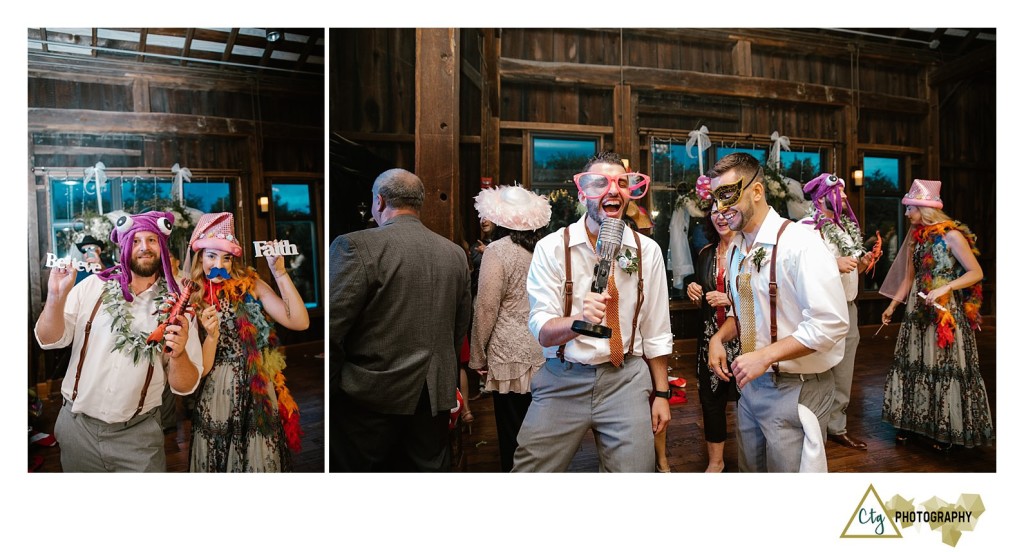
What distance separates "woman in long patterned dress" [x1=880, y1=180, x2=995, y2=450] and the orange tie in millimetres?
1561

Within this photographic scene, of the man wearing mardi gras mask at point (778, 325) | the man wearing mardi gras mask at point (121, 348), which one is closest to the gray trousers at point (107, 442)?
the man wearing mardi gras mask at point (121, 348)

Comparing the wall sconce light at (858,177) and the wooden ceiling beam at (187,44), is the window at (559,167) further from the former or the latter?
the wooden ceiling beam at (187,44)

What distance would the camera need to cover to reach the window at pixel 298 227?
2.55 meters

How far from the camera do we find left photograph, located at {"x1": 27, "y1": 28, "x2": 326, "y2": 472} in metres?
2.49

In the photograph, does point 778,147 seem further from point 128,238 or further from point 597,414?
point 128,238

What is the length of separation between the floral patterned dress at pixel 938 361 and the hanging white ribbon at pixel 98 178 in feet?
12.0

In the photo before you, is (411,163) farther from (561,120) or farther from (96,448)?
(96,448)

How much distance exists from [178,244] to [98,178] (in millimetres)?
422

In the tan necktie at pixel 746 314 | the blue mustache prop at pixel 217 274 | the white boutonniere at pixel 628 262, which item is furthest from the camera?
the blue mustache prop at pixel 217 274

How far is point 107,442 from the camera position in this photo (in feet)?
8.18

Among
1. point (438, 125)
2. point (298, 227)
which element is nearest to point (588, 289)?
point (438, 125)
